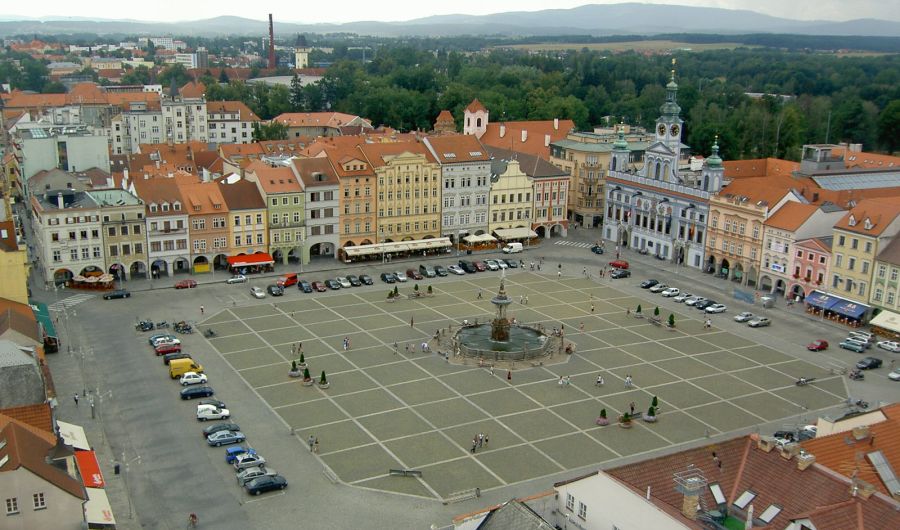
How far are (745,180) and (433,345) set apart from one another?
148ft

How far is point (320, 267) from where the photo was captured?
99438mm

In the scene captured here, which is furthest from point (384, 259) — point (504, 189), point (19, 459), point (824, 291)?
point (19, 459)

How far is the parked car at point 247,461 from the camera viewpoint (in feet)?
173

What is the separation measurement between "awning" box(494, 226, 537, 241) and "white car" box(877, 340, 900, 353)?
4507 cm

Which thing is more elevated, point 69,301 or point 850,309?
point 850,309

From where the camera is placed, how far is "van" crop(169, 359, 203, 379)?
66650mm

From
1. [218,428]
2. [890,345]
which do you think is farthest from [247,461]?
[890,345]

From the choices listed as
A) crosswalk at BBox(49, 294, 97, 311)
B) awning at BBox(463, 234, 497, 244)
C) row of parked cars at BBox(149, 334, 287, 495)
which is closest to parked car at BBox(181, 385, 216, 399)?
row of parked cars at BBox(149, 334, 287, 495)

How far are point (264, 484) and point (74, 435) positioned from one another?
39.7ft

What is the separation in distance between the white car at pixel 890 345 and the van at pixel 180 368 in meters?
56.4

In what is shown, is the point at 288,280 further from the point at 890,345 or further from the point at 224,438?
the point at 890,345

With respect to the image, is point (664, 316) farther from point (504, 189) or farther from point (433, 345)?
point (504, 189)

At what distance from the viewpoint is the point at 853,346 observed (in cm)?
7688

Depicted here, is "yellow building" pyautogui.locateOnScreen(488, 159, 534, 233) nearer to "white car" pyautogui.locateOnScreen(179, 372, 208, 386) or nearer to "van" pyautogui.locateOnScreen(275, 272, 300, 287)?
"van" pyautogui.locateOnScreen(275, 272, 300, 287)
